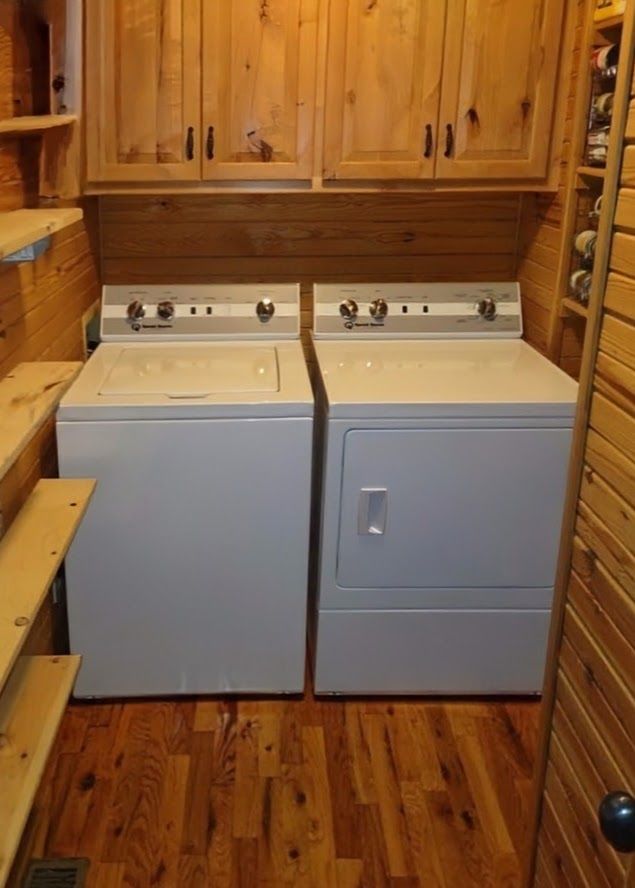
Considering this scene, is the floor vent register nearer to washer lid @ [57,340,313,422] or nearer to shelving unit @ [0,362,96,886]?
shelving unit @ [0,362,96,886]

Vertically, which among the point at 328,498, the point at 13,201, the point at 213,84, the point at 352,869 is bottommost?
the point at 352,869

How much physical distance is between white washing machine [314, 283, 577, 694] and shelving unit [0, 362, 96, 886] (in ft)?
2.48

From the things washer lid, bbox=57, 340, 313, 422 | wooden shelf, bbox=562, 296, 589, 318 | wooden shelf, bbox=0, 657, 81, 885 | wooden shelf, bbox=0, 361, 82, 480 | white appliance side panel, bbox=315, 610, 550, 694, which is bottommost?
white appliance side panel, bbox=315, 610, 550, 694

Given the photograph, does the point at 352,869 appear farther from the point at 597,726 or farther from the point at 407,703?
the point at 597,726

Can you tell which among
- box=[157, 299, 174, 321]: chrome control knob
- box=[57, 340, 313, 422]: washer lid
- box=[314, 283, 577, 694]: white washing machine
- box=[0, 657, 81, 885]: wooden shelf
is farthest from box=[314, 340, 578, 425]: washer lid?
box=[0, 657, 81, 885]: wooden shelf

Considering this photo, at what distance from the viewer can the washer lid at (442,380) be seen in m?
2.41

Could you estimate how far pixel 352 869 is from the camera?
203cm

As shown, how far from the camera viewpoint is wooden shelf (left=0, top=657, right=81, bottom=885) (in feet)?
4.47

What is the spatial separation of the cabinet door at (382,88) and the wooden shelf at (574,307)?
0.55 metres

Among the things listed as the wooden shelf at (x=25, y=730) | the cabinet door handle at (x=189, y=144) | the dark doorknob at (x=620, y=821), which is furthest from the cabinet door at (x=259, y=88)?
the dark doorknob at (x=620, y=821)

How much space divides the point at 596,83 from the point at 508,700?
1762 mm

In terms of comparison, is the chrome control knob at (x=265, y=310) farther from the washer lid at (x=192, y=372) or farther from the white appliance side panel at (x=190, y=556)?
the white appliance side panel at (x=190, y=556)

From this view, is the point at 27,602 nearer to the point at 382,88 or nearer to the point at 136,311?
the point at 136,311

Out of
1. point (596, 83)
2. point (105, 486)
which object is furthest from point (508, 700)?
point (596, 83)
